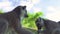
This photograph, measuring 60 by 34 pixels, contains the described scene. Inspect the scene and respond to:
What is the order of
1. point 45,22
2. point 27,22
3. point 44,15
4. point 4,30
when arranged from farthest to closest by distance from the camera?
1. point 44,15
2. point 27,22
3. point 45,22
4. point 4,30

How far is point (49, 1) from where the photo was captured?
206 cm

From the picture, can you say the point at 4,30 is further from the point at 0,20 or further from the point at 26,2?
the point at 26,2

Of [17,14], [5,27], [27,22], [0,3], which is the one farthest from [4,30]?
[0,3]

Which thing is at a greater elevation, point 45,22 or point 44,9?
point 44,9

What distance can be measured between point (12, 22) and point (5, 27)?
0.28ft

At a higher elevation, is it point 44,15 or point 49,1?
point 49,1

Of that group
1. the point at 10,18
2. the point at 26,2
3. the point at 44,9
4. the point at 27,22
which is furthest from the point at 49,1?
the point at 10,18

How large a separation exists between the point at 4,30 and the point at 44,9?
31.3 inches

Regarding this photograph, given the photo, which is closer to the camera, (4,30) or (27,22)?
(4,30)

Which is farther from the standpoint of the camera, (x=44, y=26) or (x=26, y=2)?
(x=26, y=2)

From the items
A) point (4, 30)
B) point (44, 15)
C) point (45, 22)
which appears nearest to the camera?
point (4, 30)

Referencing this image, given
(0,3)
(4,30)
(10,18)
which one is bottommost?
(4,30)

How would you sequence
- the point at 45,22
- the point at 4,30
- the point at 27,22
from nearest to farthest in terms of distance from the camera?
the point at 4,30
the point at 45,22
the point at 27,22

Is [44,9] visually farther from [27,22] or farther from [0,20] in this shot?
[0,20]
